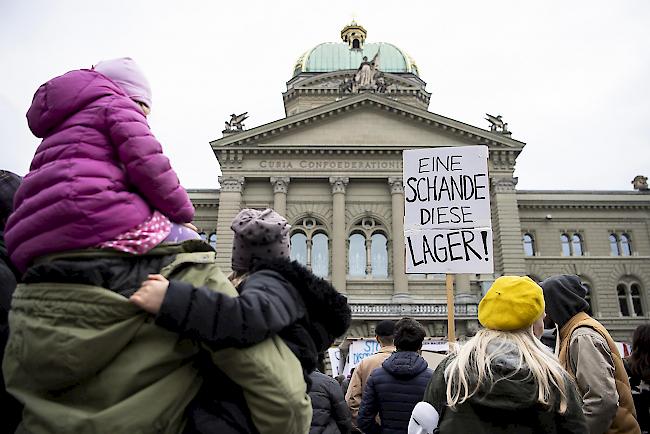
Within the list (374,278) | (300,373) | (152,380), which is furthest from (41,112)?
(374,278)

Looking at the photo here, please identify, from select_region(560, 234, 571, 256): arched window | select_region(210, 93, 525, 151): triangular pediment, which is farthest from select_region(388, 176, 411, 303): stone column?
select_region(560, 234, 571, 256): arched window

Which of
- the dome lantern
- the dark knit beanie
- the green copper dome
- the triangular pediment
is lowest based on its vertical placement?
the dark knit beanie

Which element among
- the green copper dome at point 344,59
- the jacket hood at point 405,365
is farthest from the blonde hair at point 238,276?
the green copper dome at point 344,59

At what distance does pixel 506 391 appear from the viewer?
2803mm

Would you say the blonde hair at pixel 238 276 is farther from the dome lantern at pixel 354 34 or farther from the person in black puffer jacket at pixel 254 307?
the dome lantern at pixel 354 34

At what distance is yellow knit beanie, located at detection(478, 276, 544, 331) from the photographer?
10.4 ft

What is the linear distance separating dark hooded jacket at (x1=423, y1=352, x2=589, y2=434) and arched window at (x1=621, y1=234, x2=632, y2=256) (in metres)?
37.8

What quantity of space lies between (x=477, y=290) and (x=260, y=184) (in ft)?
45.4

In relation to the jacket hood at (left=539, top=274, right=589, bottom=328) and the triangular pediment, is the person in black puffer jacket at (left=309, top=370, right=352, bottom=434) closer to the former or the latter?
the jacket hood at (left=539, top=274, right=589, bottom=328)

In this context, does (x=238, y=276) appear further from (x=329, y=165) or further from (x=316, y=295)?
→ (x=329, y=165)

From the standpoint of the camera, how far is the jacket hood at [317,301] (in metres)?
2.37

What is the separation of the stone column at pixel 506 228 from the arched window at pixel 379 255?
635 cm

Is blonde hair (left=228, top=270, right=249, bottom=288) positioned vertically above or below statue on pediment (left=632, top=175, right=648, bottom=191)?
below

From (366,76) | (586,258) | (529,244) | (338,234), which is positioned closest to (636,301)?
(586,258)
